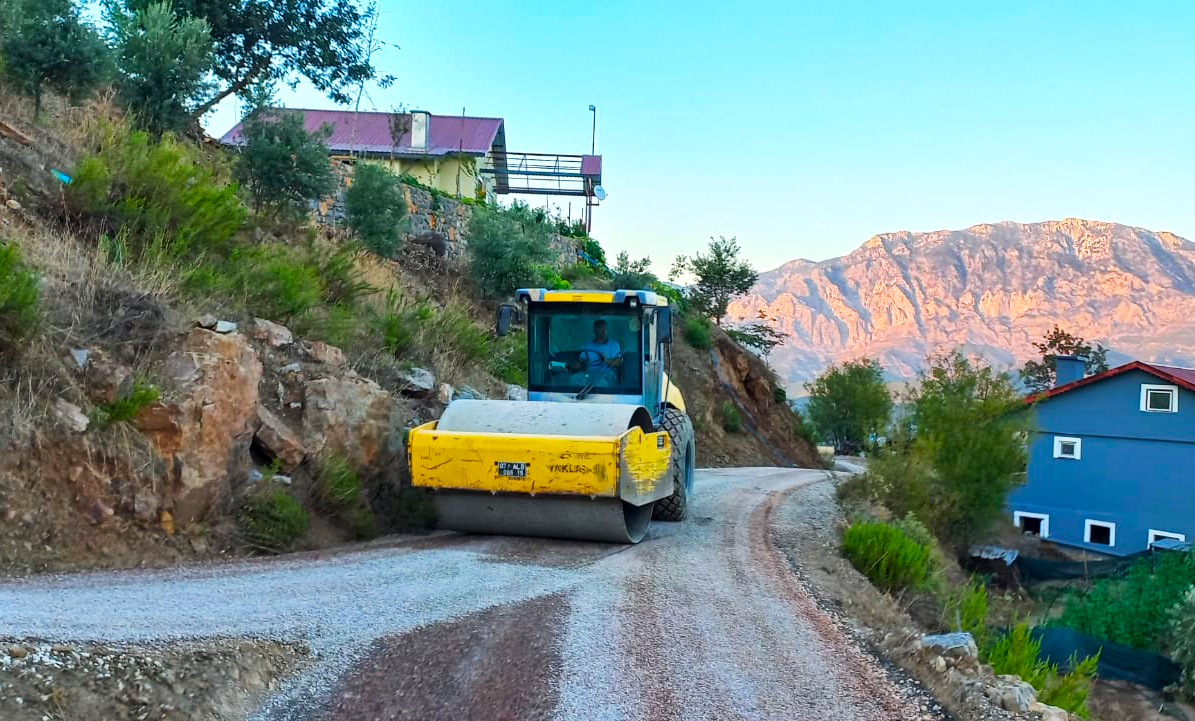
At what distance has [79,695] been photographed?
13.7 feet

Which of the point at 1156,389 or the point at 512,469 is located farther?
the point at 1156,389

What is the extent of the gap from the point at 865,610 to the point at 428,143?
35.8m

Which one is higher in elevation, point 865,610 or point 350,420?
point 350,420

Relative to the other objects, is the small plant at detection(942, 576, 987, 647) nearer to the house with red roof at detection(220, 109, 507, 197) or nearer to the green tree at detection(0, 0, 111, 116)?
the green tree at detection(0, 0, 111, 116)

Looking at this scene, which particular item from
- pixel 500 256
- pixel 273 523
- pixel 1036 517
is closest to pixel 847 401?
pixel 1036 517

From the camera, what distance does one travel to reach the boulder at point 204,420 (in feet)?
25.6

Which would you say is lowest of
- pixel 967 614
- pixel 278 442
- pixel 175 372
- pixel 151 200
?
pixel 967 614

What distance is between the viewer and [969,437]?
19.8 m

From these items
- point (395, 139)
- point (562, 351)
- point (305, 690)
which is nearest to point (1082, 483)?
point (562, 351)

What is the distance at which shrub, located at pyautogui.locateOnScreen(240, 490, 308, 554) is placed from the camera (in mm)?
8188

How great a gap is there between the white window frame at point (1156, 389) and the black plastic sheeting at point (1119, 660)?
1696cm

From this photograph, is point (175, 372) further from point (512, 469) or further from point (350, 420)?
point (512, 469)

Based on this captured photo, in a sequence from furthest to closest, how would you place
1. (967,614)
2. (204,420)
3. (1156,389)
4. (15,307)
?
1. (1156,389)
2. (967,614)
3. (204,420)
4. (15,307)

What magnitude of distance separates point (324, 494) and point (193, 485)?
1.50 m
